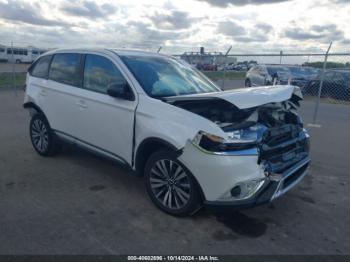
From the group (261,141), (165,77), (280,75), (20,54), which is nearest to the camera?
(261,141)

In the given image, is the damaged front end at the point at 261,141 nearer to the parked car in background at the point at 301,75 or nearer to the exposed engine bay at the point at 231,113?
the exposed engine bay at the point at 231,113

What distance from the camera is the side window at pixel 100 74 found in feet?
14.5

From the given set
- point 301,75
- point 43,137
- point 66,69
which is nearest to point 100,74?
point 66,69

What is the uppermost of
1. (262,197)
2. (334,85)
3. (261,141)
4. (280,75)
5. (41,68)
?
(280,75)

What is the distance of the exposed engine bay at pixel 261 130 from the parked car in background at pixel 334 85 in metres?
12.4

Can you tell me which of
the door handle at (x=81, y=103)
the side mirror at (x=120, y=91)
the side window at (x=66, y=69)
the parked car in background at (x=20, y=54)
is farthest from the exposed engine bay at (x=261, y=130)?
the parked car in background at (x=20, y=54)

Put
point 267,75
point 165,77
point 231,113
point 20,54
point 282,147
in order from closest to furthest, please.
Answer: point 282,147
point 231,113
point 165,77
point 267,75
point 20,54

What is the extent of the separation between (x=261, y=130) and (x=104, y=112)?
2045 millimetres

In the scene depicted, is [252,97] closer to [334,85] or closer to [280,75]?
[334,85]

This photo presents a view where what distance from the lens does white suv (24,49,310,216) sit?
3357 millimetres

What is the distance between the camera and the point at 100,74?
15.2ft

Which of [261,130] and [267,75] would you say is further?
[267,75]

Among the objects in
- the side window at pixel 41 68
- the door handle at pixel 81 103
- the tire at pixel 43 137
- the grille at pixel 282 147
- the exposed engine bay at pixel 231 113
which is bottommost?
the tire at pixel 43 137

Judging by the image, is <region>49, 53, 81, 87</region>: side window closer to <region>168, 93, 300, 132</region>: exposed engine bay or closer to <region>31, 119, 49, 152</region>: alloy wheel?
<region>31, 119, 49, 152</region>: alloy wheel
